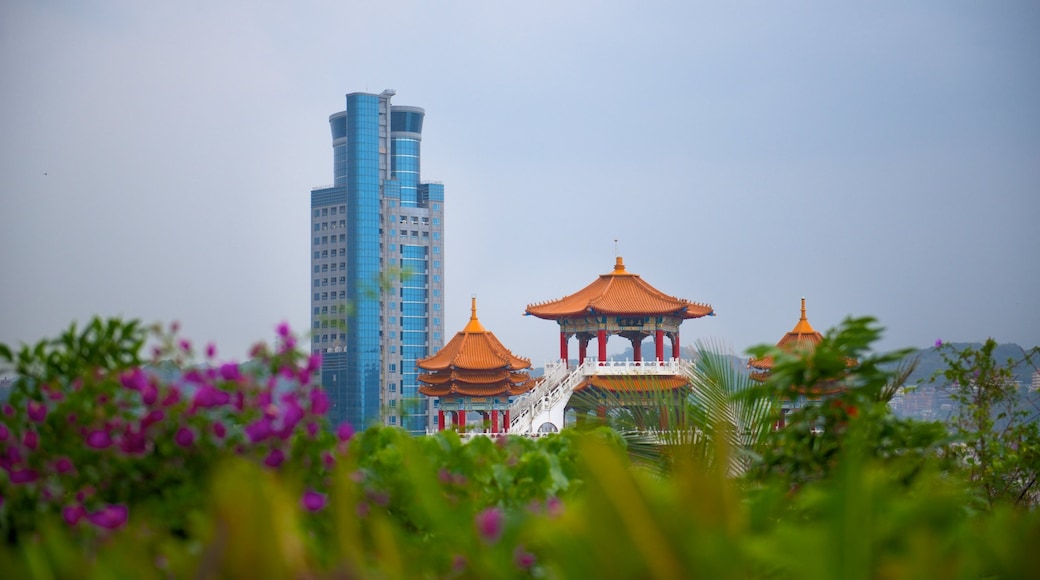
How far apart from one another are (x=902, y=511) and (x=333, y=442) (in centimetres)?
92

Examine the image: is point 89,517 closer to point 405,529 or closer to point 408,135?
point 405,529

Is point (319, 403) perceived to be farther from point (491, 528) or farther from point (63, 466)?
point (491, 528)

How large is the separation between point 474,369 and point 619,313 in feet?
11.8

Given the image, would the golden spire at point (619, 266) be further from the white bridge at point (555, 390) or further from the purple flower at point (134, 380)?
the purple flower at point (134, 380)

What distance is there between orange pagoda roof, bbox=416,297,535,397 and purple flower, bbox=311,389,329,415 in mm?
23192

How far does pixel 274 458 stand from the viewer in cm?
171

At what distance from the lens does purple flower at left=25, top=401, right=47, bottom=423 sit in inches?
71.3

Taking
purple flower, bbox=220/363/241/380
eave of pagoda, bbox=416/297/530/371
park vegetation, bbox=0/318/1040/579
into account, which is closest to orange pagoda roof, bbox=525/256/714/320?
eave of pagoda, bbox=416/297/530/371

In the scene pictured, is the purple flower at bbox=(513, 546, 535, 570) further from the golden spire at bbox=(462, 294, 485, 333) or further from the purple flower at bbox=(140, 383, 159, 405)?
the golden spire at bbox=(462, 294, 485, 333)

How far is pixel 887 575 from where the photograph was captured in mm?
921

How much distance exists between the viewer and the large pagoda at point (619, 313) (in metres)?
23.8

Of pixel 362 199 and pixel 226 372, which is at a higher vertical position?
pixel 362 199

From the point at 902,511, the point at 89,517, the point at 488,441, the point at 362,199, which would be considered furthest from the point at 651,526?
the point at 362,199

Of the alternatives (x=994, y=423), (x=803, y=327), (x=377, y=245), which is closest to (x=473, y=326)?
(x=803, y=327)
